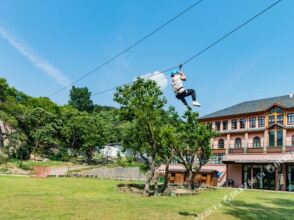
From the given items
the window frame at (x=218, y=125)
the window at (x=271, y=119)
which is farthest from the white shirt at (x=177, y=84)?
the window frame at (x=218, y=125)

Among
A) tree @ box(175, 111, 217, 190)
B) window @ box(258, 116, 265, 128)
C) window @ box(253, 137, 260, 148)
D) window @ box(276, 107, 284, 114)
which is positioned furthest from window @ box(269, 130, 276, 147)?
tree @ box(175, 111, 217, 190)

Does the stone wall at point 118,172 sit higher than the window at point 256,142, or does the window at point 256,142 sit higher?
the window at point 256,142

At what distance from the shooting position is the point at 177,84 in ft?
29.0

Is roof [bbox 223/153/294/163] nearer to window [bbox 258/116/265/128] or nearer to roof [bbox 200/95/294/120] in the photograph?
window [bbox 258/116/265/128]

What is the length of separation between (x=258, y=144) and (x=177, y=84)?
34089mm

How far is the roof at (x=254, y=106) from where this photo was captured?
129ft

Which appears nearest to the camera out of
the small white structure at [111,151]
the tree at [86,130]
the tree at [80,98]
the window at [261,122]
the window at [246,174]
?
the window at [246,174]

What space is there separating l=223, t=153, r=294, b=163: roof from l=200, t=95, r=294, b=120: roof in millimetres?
6271

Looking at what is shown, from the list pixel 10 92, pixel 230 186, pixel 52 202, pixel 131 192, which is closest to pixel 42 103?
pixel 10 92

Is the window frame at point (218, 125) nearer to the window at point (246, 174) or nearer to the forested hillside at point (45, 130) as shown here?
the window at point (246, 174)

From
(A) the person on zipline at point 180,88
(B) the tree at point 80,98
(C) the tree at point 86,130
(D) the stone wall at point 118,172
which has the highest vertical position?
(B) the tree at point 80,98

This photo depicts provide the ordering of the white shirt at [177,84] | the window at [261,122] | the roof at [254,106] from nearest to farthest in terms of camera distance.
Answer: the white shirt at [177,84] → the roof at [254,106] → the window at [261,122]

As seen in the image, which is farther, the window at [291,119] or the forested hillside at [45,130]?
the forested hillside at [45,130]

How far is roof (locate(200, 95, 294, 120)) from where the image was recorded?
39.2 m
